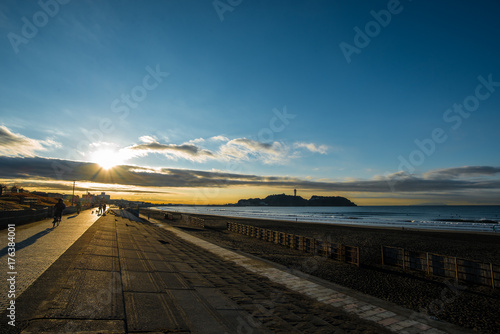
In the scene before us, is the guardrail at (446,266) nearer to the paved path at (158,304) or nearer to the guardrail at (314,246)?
the guardrail at (314,246)

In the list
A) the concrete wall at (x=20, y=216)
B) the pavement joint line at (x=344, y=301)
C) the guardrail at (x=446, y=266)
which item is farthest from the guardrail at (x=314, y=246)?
the concrete wall at (x=20, y=216)

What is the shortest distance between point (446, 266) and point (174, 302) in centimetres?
1310

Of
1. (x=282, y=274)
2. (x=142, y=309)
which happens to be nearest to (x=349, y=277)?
(x=282, y=274)

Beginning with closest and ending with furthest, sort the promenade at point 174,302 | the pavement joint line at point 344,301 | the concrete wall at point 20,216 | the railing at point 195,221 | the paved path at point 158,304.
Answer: the paved path at point 158,304, the promenade at point 174,302, the pavement joint line at point 344,301, the concrete wall at point 20,216, the railing at point 195,221

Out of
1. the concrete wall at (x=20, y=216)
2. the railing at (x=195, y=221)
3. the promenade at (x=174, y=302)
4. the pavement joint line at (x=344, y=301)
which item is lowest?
the railing at (x=195, y=221)

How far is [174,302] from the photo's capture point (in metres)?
6.80

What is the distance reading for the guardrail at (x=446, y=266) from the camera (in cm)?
1089

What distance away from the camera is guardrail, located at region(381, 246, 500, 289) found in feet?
35.7

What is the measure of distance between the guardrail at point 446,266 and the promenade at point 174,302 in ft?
21.8

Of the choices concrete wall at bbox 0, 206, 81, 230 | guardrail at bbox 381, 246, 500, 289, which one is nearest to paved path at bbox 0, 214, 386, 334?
guardrail at bbox 381, 246, 500, 289

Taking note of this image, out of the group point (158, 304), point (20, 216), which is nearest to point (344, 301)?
point (158, 304)

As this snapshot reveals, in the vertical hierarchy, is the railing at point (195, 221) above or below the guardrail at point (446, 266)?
below

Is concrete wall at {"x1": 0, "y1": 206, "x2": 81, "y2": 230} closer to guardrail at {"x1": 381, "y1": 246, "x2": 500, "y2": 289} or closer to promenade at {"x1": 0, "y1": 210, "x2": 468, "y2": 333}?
promenade at {"x1": 0, "y1": 210, "x2": 468, "y2": 333}

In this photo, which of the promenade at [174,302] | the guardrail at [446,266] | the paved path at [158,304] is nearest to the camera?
the paved path at [158,304]
